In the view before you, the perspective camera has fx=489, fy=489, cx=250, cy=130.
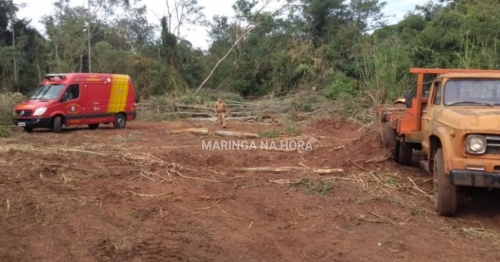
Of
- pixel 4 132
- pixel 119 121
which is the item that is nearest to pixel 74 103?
pixel 119 121

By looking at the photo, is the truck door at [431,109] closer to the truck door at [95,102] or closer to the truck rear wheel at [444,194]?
the truck rear wheel at [444,194]

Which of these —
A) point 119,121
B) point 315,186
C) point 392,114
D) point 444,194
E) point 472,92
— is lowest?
point 315,186

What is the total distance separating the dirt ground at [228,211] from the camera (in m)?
5.22

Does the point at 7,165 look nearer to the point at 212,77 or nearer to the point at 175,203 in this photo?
the point at 175,203

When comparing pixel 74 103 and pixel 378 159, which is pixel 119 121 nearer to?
pixel 74 103

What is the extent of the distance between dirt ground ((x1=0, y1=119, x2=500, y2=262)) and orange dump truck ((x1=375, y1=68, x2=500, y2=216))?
0.63 m

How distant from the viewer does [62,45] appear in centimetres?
4206

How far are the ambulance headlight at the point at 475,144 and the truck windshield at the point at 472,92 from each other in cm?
125

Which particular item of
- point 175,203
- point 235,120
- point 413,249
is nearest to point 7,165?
point 175,203

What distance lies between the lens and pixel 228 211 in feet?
22.2

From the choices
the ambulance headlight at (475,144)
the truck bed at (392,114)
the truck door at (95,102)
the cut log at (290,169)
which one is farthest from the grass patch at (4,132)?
the ambulance headlight at (475,144)

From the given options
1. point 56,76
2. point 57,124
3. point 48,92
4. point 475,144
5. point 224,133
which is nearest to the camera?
point 475,144

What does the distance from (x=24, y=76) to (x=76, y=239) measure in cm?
3776

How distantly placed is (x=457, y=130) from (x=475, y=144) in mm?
263
